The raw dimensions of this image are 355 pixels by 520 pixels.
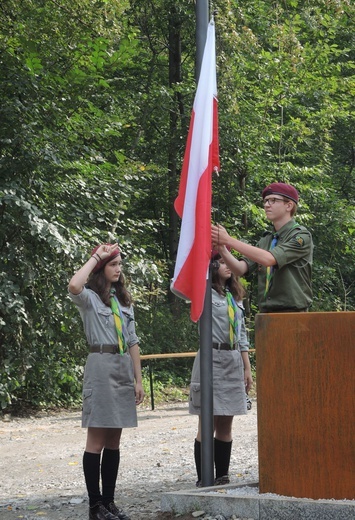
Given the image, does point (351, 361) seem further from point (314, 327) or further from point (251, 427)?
point (251, 427)

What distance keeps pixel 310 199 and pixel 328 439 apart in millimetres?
20151

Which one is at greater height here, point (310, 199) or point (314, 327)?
point (310, 199)

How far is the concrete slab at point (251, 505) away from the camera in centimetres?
559

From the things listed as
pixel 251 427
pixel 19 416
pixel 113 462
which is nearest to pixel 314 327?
pixel 113 462

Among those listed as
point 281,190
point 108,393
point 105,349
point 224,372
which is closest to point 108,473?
point 108,393

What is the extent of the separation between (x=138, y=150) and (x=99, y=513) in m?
17.5

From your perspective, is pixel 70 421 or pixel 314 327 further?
pixel 70 421

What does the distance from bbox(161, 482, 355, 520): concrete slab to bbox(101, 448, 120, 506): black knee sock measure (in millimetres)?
621

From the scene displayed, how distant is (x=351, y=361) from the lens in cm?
575

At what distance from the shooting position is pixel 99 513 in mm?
6859

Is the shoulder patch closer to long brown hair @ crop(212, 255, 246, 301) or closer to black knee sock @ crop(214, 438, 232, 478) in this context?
long brown hair @ crop(212, 255, 246, 301)

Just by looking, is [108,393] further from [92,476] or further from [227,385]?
[227,385]

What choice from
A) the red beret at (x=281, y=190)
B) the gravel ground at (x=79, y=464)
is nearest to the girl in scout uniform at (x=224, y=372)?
the gravel ground at (x=79, y=464)

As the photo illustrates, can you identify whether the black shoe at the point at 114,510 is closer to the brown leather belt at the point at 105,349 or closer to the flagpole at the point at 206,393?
the flagpole at the point at 206,393
